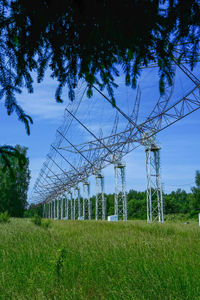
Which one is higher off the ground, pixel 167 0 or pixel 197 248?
pixel 167 0

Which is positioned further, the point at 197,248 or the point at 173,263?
the point at 197,248

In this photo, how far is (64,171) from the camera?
32438 millimetres

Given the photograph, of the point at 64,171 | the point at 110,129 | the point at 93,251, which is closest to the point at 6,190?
the point at 64,171

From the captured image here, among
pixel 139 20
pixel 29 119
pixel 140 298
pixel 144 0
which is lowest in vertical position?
pixel 140 298

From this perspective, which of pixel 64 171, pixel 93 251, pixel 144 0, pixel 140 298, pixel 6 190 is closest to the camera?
pixel 144 0

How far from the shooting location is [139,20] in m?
2.11

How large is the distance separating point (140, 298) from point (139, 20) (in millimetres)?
2852

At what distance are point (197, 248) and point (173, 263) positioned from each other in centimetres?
142

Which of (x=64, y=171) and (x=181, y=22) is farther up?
(x=64, y=171)

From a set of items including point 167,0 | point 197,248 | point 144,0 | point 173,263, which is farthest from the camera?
point 197,248

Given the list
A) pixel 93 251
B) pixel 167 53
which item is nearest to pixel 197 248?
pixel 93 251

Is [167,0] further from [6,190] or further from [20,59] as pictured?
[6,190]

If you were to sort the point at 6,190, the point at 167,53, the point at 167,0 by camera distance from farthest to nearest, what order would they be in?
the point at 6,190 → the point at 167,53 → the point at 167,0

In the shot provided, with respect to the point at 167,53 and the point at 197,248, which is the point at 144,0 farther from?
the point at 197,248
